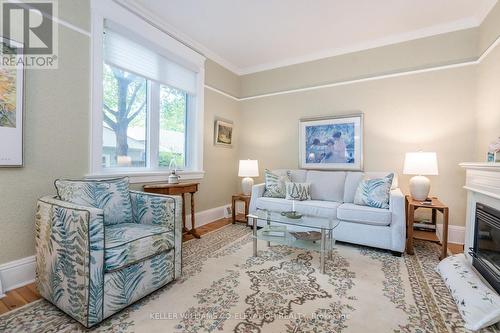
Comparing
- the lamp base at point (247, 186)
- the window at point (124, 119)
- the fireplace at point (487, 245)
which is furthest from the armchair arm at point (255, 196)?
the fireplace at point (487, 245)

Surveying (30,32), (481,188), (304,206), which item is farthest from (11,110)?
(481,188)

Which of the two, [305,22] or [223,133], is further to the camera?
[223,133]

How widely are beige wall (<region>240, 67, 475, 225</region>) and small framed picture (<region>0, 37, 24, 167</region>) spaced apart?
334cm

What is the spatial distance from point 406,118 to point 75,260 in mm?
3930

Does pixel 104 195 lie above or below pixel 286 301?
above

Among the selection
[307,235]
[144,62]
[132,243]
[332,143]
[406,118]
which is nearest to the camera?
[132,243]

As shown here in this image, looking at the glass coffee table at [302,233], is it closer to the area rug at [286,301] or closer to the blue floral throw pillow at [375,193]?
the area rug at [286,301]

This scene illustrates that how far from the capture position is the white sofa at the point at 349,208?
256cm

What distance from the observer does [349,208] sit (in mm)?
2816

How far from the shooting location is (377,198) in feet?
9.13

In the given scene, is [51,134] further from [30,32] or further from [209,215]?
[209,215]

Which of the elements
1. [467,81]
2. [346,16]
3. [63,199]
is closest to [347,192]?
[467,81]

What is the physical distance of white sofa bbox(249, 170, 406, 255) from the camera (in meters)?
2.56

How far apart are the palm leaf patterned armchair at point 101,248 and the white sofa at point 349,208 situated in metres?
1.37
